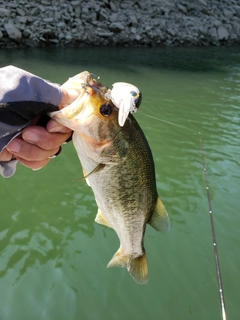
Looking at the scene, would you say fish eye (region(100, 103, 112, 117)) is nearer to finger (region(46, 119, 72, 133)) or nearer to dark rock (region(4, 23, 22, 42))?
finger (region(46, 119, 72, 133))

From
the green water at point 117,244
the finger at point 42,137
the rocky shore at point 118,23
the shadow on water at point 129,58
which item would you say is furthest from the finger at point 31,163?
the rocky shore at point 118,23

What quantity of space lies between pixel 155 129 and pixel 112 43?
11.6m

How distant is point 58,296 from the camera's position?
3.55m

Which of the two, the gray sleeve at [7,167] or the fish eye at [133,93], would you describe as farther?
the gray sleeve at [7,167]

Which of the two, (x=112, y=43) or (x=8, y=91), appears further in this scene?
(x=112, y=43)

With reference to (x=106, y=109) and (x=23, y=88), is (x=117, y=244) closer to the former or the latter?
(x=106, y=109)

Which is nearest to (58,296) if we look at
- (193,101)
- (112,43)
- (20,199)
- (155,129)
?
(20,199)

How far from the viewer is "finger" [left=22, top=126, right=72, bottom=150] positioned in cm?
193

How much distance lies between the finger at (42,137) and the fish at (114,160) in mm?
91

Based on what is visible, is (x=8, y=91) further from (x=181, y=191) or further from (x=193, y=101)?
(x=193, y=101)

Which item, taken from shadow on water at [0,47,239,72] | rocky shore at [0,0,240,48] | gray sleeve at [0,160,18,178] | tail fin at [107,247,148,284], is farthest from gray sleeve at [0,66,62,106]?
rocky shore at [0,0,240,48]

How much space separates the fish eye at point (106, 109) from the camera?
1.79 metres

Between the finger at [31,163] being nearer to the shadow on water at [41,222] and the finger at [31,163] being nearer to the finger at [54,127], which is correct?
the finger at [54,127]

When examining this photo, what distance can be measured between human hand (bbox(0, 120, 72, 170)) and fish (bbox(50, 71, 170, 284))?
8cm
